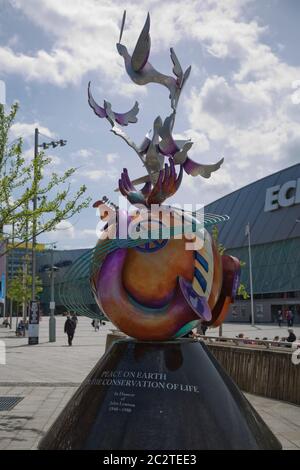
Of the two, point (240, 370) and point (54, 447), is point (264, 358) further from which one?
point (54, 447)

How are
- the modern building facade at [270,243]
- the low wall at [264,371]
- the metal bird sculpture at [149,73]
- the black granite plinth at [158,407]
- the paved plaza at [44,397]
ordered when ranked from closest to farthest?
the black granite plinth at [158,407] → the metal bird sculpture at [149,73] → the paved plaza at [44,397] → the low wall at [264,371] → the modern building facade at [270,243]

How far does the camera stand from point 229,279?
303 inches

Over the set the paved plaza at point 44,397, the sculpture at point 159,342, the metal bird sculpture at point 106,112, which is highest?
the metal bird sculpture at point 106,112

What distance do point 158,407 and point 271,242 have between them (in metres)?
50.2

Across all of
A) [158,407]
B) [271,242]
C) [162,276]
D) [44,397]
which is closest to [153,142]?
[162,276]

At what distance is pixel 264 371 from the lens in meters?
12.9

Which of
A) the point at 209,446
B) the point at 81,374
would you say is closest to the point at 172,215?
the point at 209,446

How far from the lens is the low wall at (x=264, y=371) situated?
12.0 meters

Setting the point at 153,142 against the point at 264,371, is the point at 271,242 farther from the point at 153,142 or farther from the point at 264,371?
the point at 153,142

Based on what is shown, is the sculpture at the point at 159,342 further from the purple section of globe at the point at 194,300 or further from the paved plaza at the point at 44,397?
the paved plaza at the point at 44,397

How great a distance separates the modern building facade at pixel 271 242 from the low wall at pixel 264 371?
36785 millimetres

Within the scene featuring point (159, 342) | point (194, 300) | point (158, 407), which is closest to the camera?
point (158, 407)

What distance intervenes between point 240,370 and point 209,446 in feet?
26.7

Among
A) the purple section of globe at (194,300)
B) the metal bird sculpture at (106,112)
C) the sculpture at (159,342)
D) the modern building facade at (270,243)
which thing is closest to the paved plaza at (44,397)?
the sculpture at (159,342)
